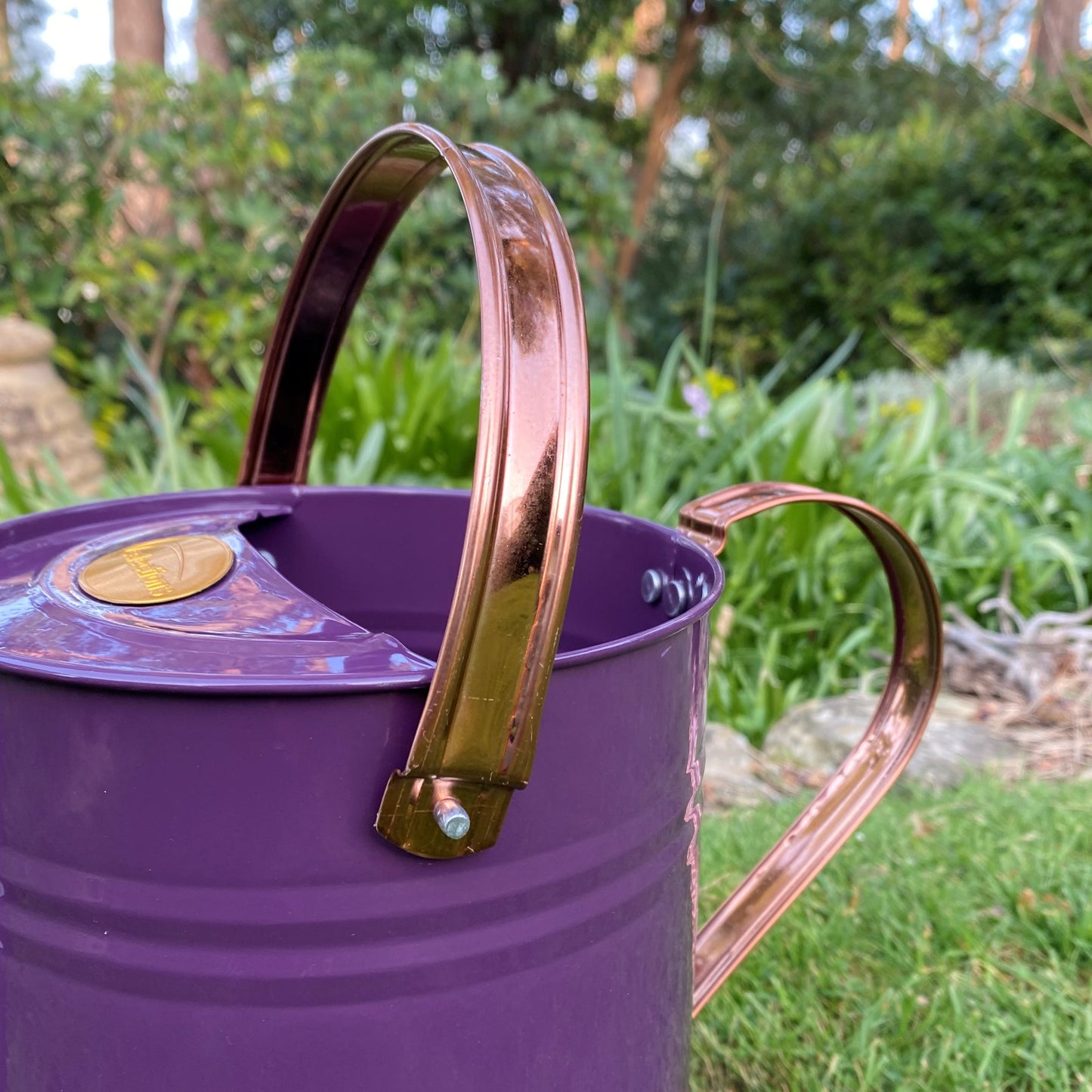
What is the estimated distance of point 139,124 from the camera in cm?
370

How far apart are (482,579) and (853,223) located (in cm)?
704

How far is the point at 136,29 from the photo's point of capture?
5.62 metres

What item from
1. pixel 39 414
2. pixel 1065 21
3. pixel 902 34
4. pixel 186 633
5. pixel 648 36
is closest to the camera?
pixel 186 633

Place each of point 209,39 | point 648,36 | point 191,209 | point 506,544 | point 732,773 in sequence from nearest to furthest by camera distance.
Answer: point 506,544 → point 732,773 → point 191,209 → point 209,39 → point 648,36

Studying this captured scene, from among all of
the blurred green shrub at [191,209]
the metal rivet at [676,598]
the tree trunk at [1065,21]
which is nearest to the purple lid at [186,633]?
the metal rivet at [676,598]

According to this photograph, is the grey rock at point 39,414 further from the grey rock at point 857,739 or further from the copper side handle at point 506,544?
the copper side handle at point 506,544

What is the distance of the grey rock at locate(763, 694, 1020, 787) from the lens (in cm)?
205

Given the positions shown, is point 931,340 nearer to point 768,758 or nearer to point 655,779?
point 768,758

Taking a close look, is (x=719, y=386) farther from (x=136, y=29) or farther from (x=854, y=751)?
(x=136, y=29)

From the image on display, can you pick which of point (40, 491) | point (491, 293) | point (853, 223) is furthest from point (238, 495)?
point (853, 223)

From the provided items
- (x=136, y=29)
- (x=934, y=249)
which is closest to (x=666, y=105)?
(x=934, y=249)

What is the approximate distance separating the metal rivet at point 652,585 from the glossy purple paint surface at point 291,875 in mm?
260

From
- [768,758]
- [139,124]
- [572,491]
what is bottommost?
[768,758]

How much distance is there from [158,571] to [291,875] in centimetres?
34
